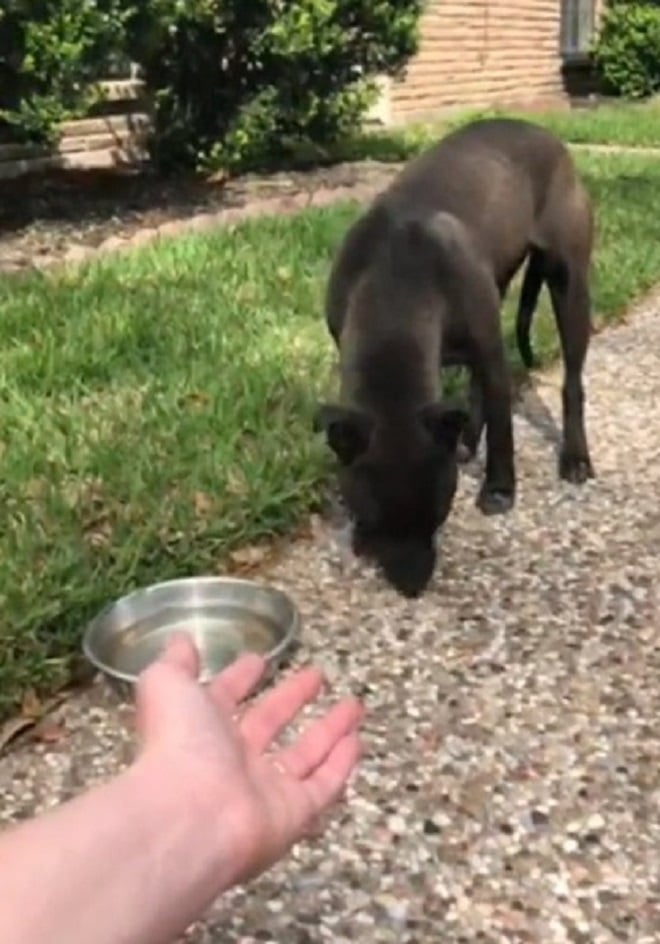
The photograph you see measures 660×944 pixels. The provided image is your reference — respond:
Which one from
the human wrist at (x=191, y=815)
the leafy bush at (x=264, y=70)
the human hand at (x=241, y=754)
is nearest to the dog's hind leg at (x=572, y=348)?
the human hand at (x=241, y=754)

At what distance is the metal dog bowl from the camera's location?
3807 millimetres

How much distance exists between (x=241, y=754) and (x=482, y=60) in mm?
17678

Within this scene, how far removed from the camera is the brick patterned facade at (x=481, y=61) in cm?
1716

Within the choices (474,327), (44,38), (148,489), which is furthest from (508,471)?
(44,38)

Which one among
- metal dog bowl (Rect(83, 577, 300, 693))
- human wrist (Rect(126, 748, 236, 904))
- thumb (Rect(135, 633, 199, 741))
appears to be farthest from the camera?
metal dog bowl (Rect(83, 577, 300, 693))

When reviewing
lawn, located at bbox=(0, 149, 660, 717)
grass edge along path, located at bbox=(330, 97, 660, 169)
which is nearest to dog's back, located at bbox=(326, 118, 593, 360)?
lawn, located at bbox=(0, 149, 660, 717)

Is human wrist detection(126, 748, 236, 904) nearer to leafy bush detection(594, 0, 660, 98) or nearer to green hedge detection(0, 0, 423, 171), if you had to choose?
green hedge detection(0, 0, 423, 171)

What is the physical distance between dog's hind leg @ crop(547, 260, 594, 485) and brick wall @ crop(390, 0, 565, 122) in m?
11.1

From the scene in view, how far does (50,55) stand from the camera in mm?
8516

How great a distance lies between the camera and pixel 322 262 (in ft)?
25.8

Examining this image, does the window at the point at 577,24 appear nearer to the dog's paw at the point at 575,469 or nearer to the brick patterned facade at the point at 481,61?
the brick patterned facade at the point at 481,61

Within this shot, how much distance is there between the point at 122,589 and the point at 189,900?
2215 mm

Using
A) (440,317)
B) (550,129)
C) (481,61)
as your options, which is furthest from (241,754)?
(481,61)

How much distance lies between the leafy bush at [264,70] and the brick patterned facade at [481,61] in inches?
179
